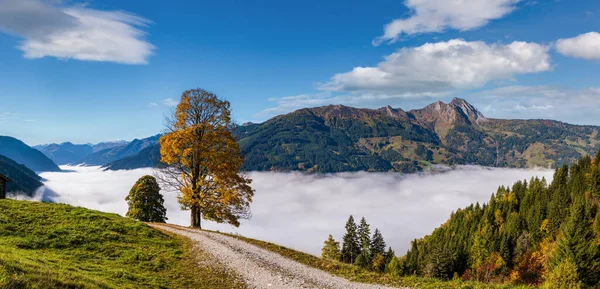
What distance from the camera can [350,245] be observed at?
4882 inches

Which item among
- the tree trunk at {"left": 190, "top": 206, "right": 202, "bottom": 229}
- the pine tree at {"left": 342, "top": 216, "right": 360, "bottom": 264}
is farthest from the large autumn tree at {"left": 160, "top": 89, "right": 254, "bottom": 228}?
the pine tree at {"left": 342, "top": 216, "right": 360, "bottom": 264}

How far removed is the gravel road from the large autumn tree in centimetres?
868

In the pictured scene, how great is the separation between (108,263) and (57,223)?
A: 875 centimetres

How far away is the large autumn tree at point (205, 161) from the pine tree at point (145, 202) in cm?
1785


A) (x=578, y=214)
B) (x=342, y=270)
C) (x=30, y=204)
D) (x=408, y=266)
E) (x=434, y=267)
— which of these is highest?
(x=30, y=204)

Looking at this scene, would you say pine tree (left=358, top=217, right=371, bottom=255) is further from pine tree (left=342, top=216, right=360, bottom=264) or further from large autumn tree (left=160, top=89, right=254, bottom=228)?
large autumn tree (left=160, top=89, right=254, bottom=228)

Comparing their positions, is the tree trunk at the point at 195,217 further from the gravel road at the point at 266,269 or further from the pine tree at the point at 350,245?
the pine tree at the point at 350,245

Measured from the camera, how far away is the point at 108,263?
63.2 feet

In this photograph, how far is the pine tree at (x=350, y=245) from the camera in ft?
402

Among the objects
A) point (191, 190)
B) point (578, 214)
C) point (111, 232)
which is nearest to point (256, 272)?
point (111, 232)

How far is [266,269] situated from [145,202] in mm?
38299

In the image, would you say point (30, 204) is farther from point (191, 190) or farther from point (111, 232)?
point (191, 190)

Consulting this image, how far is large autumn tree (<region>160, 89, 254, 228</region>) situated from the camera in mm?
35938

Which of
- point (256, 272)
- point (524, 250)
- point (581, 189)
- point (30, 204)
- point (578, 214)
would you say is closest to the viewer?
point (256, 272)
